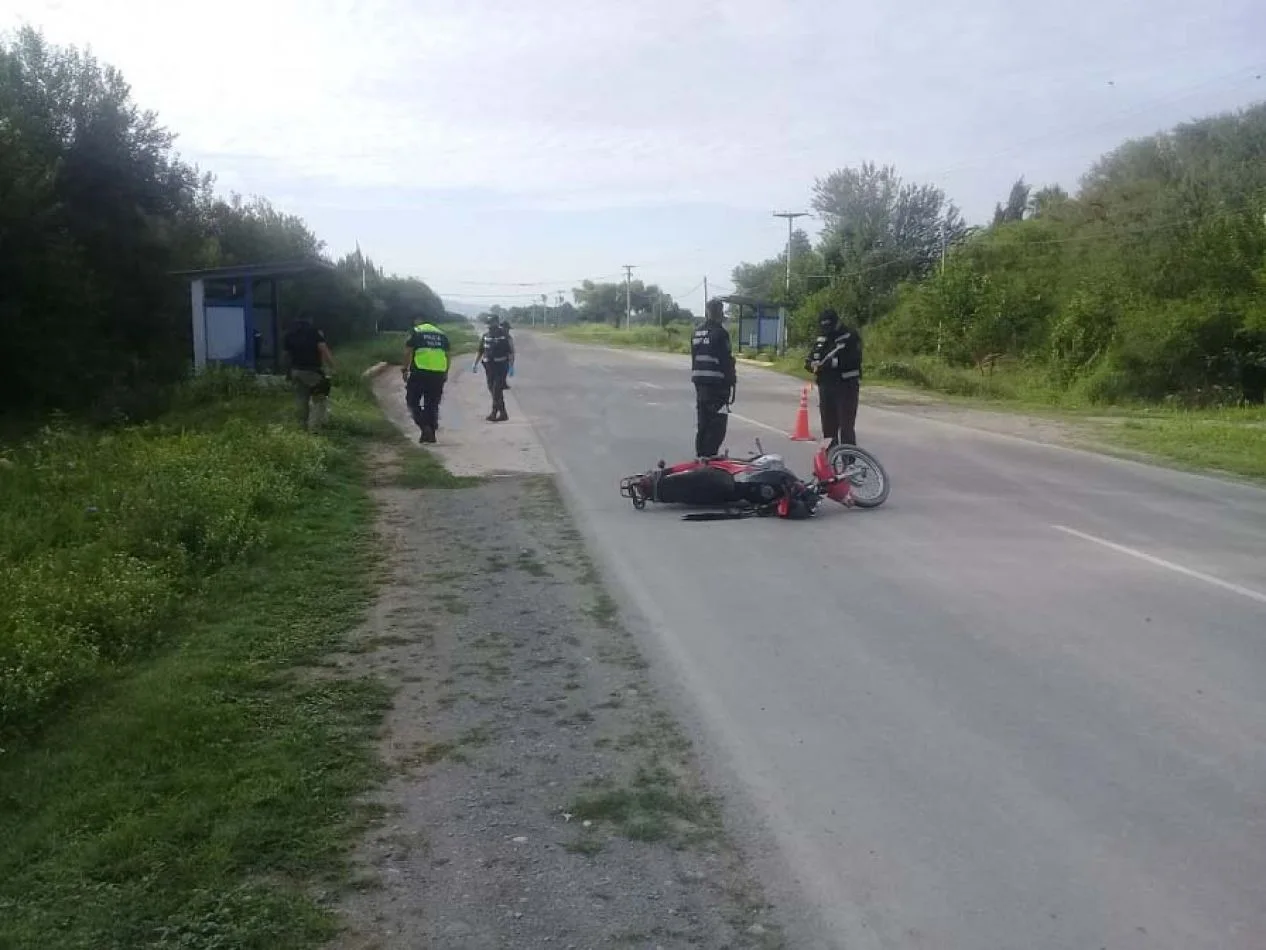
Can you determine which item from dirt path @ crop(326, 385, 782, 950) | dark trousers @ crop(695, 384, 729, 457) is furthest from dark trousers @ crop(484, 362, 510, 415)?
dirt path @ crop(326, 385, 782, 950)

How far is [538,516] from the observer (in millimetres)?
11039

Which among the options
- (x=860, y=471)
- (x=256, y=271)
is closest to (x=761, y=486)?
(x=860, y=471)

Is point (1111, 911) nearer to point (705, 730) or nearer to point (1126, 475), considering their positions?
point (705, 730)

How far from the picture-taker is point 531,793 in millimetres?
4699

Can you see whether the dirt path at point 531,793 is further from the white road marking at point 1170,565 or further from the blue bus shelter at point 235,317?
the blue bus shelter at point 235,317

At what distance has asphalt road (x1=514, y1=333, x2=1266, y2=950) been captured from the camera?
3.87 metres

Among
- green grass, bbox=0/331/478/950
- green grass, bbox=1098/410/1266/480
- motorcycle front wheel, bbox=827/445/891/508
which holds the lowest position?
green grass, bbox=0/331/478/950

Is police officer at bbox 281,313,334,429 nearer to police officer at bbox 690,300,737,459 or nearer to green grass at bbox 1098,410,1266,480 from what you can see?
police officer at bbox 690,300,737,459

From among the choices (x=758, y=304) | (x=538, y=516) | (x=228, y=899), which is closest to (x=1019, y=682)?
(x=228, y=899)

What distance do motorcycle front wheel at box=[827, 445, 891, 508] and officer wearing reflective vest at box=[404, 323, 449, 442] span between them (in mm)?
6787

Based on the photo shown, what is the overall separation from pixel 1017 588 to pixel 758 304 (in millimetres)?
42147

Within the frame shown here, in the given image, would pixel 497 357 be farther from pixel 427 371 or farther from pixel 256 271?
pixel 256 271

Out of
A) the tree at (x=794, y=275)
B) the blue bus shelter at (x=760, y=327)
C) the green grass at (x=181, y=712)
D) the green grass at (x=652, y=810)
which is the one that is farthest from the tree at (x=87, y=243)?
the tree at (x=794, y=275)

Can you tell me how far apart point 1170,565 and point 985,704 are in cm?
387
